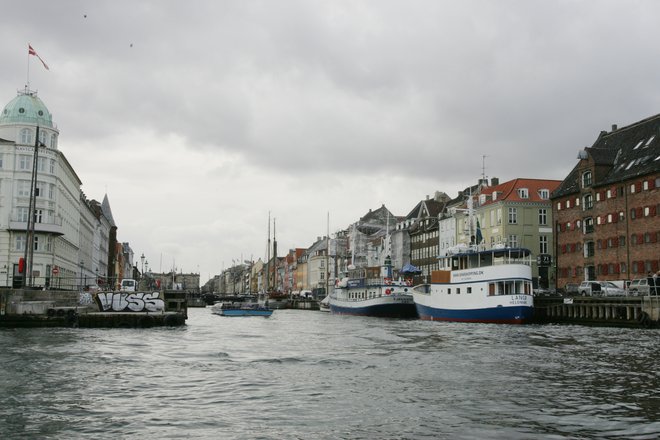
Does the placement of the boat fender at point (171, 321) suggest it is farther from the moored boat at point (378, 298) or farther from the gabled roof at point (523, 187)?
the gabled roof at point (523, 187)

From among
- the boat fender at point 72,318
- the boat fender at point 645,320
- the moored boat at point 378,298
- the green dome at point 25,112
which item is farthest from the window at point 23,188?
the boat fender at point 645,320

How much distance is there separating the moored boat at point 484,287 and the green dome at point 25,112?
168 ft

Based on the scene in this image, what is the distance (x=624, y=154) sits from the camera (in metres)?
81.8

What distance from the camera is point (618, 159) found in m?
82.1

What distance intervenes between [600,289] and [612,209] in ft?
45.9

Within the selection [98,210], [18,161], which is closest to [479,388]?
[18,161]

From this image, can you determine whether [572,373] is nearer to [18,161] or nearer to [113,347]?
[113,347]

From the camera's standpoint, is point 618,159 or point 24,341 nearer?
point 24,341

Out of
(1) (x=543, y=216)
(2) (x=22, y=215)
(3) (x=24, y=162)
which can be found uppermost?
(3) (x=24, y=162)

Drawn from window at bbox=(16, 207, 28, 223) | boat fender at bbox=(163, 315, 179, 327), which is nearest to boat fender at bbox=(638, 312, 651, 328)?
boat fender at bbox=(163, 315, 179, 327)

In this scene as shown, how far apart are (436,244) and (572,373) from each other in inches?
4200

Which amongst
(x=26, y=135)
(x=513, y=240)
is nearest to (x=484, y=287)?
(x=513, y=240)

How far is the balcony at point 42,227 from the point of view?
81500mm

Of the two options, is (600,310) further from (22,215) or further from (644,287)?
(22,215)
